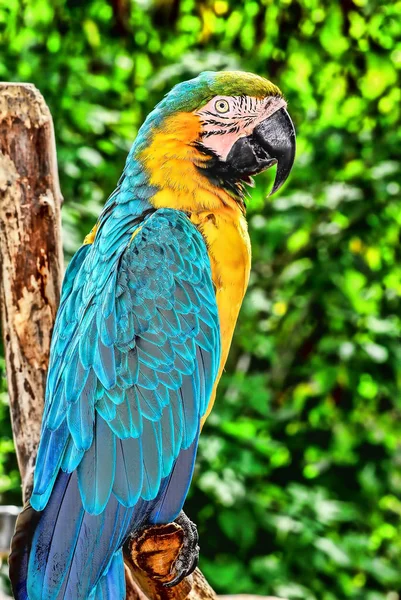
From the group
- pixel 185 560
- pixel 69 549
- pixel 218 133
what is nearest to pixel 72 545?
pixel 69 549

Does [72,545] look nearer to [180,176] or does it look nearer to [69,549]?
[69,549]

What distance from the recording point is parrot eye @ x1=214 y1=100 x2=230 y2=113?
104cm

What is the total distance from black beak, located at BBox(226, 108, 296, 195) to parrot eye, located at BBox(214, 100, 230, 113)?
0.04 m

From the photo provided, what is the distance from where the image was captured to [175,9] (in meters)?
2.36

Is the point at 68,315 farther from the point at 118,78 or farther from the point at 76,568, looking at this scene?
the point at 118,78

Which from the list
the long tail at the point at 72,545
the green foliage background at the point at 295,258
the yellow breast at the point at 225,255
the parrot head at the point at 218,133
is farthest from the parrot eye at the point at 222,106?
the green foliage background at the point at 295,258

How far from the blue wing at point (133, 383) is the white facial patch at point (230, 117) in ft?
0.34

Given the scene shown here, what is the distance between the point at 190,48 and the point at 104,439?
1664 mm

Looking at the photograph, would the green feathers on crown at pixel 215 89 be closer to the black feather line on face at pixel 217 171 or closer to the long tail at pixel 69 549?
the black feather line on face at pixel 217 171

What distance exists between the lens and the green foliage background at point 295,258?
2.06m

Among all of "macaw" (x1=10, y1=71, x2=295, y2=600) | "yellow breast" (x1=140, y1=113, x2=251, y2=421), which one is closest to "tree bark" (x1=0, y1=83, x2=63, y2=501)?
"macaw" (x1=10, y1=71, x2=295, y2=600)

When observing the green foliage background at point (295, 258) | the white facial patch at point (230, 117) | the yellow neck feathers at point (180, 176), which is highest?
the white facial patch at point (230, 117)

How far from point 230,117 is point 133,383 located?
0.34 meters

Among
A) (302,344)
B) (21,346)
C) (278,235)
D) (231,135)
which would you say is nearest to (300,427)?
(302,344)
